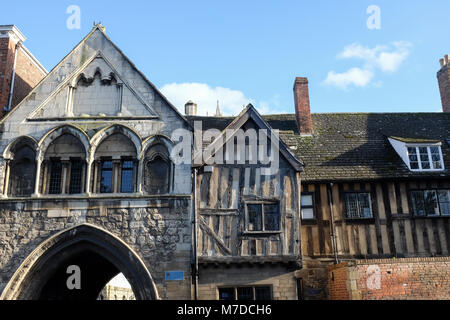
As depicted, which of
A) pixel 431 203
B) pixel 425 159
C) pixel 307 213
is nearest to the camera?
pixel 307 213

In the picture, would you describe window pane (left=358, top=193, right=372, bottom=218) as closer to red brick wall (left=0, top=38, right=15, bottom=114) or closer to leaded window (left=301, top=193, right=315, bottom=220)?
leaded window (left=301, top=193, right=315, bottom=220)

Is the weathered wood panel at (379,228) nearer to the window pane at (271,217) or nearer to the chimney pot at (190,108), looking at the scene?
the window pane at (271,217)

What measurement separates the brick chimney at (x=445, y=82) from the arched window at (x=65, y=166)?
56.1 ft

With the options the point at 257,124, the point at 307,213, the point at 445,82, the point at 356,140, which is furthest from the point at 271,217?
the point at 445,82

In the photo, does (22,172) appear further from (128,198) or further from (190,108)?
(190,108)

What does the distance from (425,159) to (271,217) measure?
22.0 feet

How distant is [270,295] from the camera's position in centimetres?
1290

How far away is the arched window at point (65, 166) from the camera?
13.5m

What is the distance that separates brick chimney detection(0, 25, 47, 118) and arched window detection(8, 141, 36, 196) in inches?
107

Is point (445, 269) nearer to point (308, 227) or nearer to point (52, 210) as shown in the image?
point (308, 227)

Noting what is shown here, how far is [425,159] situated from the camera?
16.1 meters

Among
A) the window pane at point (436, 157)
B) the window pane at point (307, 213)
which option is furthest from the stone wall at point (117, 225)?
the window pane at point (436, 157)

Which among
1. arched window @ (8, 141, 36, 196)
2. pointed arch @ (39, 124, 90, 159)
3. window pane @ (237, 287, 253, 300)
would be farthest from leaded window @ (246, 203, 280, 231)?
arched window @ (8, 141, 36, 196)

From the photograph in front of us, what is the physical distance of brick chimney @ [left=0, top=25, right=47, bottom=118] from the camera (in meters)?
16.2
